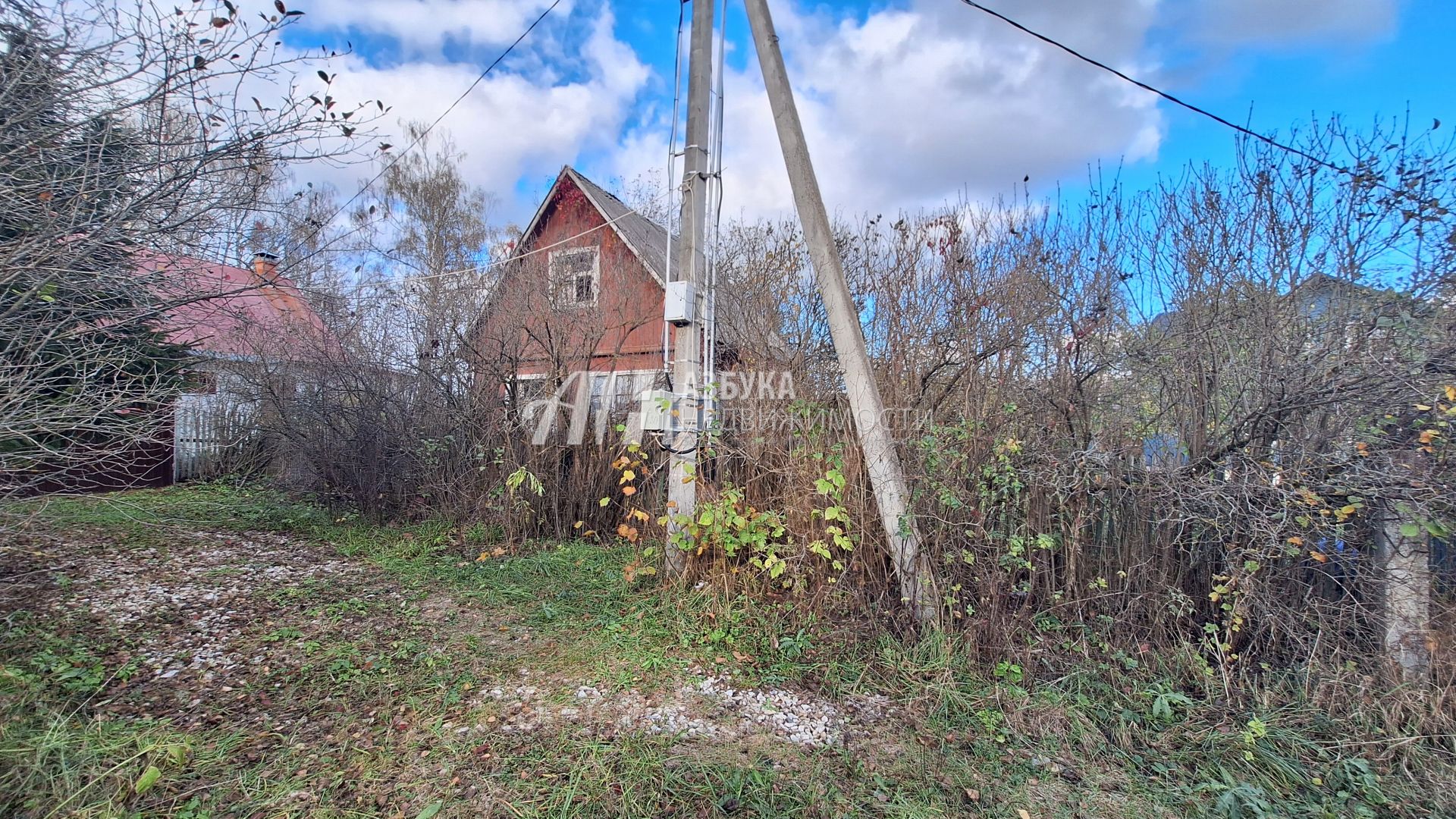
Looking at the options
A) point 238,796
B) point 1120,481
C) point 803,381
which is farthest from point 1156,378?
point 238,796

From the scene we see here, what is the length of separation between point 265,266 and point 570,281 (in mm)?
2846

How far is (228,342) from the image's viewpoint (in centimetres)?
622

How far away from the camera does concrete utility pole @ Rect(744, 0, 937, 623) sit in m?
3.27

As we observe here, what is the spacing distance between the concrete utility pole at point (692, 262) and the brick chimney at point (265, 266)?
2773 mm

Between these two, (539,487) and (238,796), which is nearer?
(238,796)

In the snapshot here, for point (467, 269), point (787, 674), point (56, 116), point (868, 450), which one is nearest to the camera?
point (56, 116)

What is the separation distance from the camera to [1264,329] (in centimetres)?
312

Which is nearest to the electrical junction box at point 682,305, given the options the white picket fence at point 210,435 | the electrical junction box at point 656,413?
the electrical junction box at point 656,413

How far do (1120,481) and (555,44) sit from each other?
20.1ft

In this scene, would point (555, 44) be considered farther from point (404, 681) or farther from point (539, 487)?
point (404, 681)

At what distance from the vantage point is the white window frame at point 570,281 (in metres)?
6.10

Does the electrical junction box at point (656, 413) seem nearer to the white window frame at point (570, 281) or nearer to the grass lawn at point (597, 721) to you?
the grass lawn at point (597, 721)

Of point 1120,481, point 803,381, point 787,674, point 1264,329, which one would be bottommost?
point 787,674

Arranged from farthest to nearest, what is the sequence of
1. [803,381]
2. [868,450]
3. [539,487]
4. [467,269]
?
1. [467,269]
2. [539,487]
3. [803,381]
4. [868,450]
